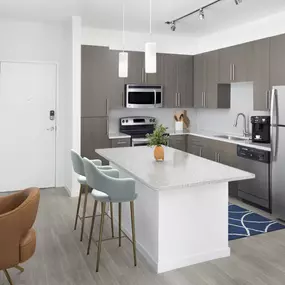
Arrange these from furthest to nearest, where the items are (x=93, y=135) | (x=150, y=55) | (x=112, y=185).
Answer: (x=93, y=135) < (x=150, y=55) < (x=112, y=185)

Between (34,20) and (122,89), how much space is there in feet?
5.76

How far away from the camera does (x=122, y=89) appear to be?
5754mm

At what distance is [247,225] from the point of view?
4039mm

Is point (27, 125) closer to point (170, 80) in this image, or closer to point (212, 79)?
point (170, 80)

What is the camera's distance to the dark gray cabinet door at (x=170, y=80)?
240 inches

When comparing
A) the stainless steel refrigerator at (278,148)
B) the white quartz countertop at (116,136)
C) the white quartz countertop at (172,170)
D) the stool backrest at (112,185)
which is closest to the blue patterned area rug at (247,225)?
the stainless steel refrigerator at (278,148)

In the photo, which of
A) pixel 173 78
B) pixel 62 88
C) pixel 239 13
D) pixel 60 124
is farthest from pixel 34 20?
pixel 239 13

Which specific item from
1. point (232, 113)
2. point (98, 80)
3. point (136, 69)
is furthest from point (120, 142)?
point (232, 113)

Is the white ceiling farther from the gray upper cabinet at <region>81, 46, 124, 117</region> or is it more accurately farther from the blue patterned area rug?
the blue patterned area rug

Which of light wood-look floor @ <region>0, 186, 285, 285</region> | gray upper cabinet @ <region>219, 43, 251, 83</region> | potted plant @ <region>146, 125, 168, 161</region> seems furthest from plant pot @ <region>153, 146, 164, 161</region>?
gray upper cabinet @ <region>219, 43, 251, 83</region>

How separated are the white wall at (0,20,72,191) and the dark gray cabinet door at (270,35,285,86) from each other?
297 centimetres

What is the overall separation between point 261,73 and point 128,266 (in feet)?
10.6

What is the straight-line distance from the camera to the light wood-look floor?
279 centimetres

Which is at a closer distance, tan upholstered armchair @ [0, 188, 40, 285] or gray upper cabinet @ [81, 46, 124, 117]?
tan upholstered armchair @ [0, 188, 40, 285]
